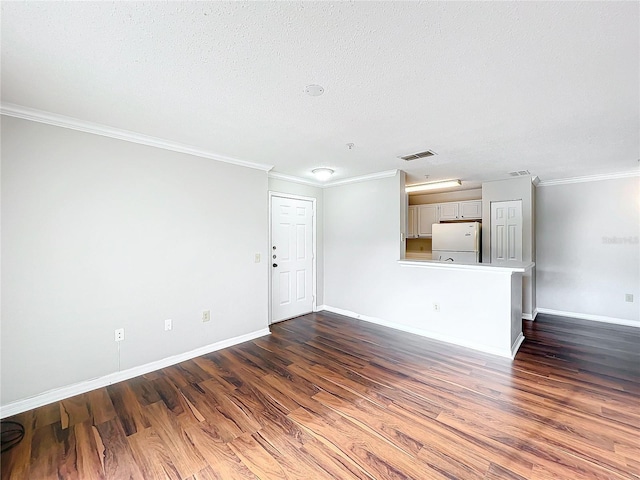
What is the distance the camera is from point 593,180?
440cm

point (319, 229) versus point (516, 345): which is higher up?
point (319, 229)

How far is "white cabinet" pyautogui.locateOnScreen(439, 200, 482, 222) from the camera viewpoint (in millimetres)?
5425

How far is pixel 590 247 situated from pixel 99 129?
22.1 feet

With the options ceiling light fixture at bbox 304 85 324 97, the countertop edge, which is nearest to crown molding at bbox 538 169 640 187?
the countertop edge

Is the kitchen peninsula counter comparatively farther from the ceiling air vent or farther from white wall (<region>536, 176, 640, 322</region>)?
white wall (<region>536, 176, 640, 322</region>)

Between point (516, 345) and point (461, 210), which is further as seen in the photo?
point (461, 210)

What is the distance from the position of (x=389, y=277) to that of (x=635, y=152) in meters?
3.16

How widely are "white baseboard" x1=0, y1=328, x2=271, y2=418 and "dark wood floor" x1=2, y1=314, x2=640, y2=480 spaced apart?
0.27 feet

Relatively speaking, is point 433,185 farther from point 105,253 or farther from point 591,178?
point 105,253

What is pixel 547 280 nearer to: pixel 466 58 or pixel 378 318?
pixel 378 318

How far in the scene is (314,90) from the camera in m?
1.85

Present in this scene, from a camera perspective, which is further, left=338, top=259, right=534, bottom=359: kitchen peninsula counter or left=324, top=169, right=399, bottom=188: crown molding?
left=324, top=169, right=399, bottom=188: crown molding

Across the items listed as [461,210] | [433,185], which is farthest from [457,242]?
[433,185]

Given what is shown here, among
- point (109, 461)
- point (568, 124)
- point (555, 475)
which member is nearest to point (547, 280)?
point (568, 124)
